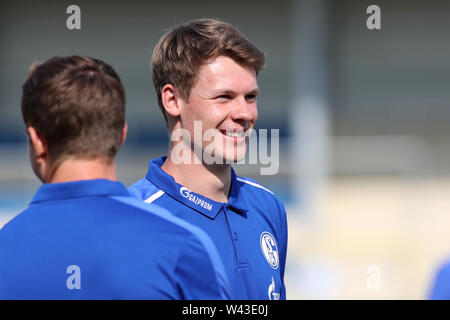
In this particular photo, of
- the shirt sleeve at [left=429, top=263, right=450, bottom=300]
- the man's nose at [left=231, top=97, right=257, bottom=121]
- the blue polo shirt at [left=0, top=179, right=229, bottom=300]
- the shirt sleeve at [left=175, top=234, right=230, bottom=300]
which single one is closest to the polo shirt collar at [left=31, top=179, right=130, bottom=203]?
the blue polo shirt at [left=0, top=179, right=229, bottom=300]

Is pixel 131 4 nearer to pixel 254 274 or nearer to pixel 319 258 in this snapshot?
pixel 319 258

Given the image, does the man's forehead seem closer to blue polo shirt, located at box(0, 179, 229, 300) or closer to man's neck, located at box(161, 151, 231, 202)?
man's neck, located at box(161, 151, 231, 202)

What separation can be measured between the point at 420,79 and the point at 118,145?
570 inches

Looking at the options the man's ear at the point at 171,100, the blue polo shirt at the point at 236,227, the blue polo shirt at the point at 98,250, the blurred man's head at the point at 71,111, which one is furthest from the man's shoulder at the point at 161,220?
the man's ear at the point at 171,100

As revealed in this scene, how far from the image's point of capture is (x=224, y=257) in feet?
5.95

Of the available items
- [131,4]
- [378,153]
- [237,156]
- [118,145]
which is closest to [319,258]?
[378,153]

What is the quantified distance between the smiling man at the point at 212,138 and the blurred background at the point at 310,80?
26.5ft

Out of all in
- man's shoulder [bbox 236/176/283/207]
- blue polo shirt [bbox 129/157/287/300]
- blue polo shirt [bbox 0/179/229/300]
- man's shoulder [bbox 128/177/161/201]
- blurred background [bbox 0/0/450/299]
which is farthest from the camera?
blurred background [bbox 0/0/450/299]

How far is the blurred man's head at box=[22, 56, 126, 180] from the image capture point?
137cm

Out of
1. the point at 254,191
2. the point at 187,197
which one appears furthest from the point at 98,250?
the point at 254,191

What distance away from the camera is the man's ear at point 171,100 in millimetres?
1990

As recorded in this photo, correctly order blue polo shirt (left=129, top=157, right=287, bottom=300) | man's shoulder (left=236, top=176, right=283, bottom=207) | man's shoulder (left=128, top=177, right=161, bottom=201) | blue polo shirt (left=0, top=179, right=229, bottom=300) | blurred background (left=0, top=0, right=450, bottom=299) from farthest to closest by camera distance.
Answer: blurred background (left=0, top=0, right=450, bottom=299), man's shoulder (left=236, top=176, right=283, bottom=207), man's shoulder (left=128, top=177, right=161, bottom=201), blue polo shirt (left=129, top=157, right=287, bottom=300), blue polo shirt (left=0, top=179, right=229, bottom=300)

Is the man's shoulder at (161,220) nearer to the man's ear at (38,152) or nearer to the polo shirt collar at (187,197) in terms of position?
the man's ear at (38,152)

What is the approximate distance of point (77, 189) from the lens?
1374 millimetres
